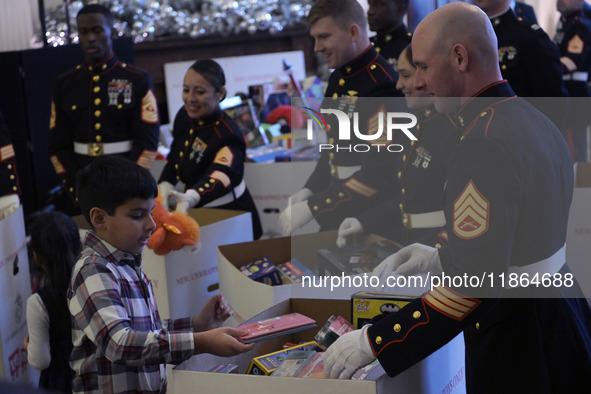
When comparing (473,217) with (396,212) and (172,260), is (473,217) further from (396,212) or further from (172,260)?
(172,260)

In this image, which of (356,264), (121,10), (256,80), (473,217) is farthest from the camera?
(256,80)

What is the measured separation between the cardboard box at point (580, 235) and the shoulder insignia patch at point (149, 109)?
1.81m

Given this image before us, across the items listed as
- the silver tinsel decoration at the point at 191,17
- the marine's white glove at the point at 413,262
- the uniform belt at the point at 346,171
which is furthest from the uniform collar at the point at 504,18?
the silver tinsel decoration at the point at 191,17

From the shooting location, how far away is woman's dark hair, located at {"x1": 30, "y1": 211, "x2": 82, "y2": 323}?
217 centimetres

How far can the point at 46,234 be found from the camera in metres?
2.26

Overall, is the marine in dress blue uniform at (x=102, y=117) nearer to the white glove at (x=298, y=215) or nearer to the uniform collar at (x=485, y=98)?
the white glove at (x=298, y=215)

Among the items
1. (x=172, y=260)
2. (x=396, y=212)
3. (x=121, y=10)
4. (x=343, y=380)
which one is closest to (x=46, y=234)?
(x=172, y=260)

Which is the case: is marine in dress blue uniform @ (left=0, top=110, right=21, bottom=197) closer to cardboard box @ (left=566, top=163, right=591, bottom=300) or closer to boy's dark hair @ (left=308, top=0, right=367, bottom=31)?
boy's dark hair @ (left=308, top=0, right=367, bottom=31)

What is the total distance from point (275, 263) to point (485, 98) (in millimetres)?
1222

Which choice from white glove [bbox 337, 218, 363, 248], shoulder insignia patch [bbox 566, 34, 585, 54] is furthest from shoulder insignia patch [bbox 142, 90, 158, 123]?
shoulder insignia patch [bbox 566, 34, 585, 54]

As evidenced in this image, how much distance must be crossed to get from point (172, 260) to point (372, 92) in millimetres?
910

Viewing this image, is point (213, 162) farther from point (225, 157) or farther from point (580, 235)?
point (580, 235)

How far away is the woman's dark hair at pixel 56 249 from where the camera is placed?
217 centimetres

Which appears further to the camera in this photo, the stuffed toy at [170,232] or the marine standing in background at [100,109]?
the marine standing in background at [100,109]
